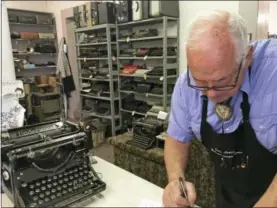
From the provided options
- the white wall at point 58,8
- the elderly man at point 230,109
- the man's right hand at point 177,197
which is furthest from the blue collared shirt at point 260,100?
the white wall at point 58,8

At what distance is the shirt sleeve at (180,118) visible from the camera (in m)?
1.10

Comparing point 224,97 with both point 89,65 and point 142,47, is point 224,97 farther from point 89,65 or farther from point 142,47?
point 89,65

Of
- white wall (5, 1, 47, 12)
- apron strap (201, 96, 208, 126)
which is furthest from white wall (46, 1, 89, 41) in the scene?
apron strap (201, 96, 208, 126)

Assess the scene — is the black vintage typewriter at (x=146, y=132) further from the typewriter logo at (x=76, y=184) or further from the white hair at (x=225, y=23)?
the white hair at (x=225, y=23)

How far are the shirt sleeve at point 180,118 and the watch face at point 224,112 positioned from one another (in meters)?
0.16

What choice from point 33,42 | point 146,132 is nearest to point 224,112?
point 146,132

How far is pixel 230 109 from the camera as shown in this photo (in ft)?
3.11

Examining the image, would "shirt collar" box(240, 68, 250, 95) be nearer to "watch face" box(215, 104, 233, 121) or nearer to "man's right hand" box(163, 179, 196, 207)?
"watch face" box(215, 104, 233, 121)

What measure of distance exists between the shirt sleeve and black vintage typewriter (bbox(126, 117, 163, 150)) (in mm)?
1176

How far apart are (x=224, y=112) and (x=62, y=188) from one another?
0.77 m

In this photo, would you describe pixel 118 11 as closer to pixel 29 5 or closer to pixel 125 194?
pixel 29 5

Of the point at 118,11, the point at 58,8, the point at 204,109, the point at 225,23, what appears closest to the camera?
the point at 225,23

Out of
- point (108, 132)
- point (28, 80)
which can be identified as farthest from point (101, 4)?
point (28, 80)

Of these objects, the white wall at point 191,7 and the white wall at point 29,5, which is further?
the white wall at point 29,5
